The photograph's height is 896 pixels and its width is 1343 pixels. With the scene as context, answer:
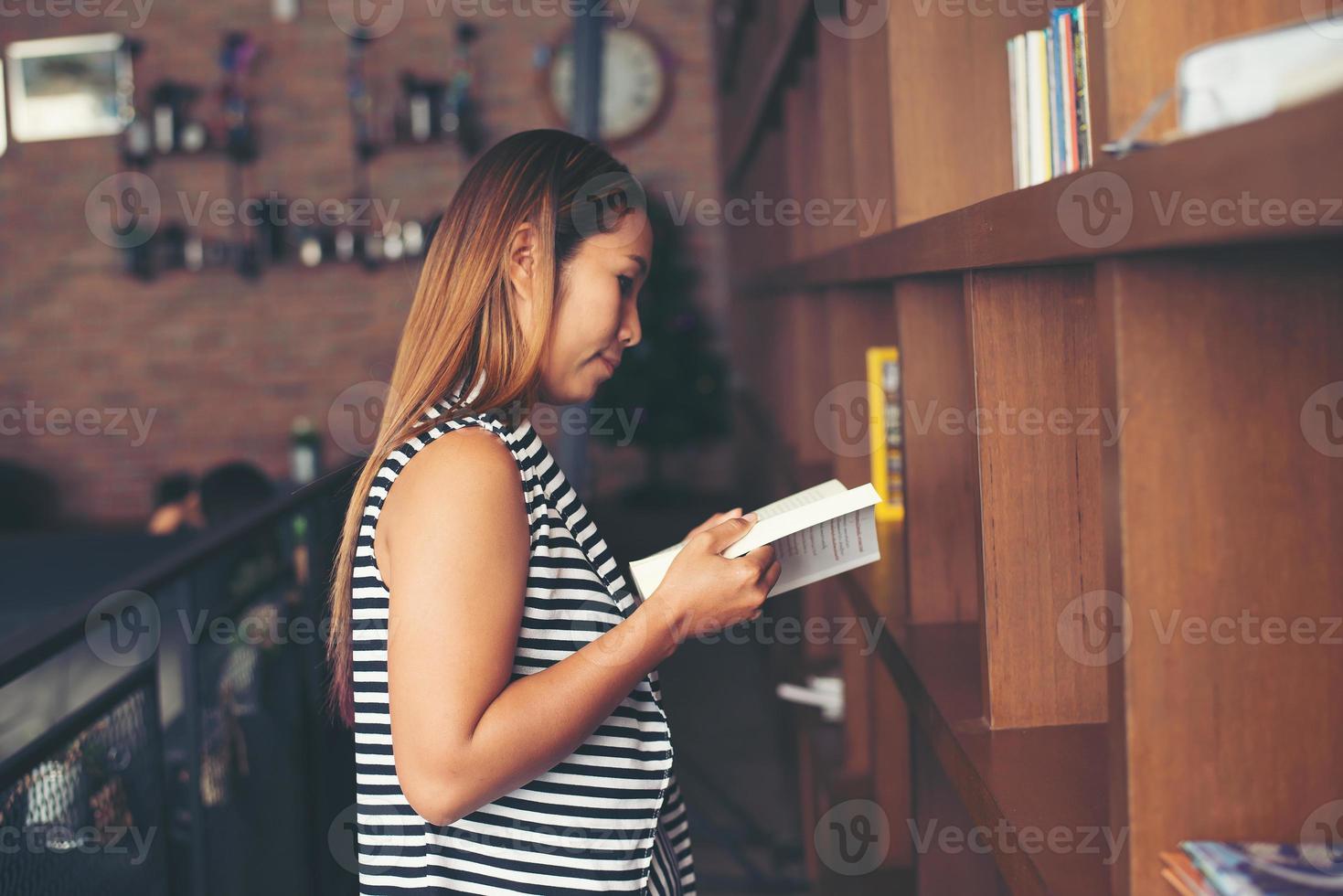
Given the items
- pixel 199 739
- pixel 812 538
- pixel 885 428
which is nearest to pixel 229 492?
pixel 199 739

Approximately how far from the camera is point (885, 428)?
1863 mm

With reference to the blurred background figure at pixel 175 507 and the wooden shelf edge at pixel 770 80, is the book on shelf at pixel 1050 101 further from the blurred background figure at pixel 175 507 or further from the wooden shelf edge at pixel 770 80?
the blurred background figure at pixel 175 507

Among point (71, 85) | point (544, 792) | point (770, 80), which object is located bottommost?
point (544, 792)

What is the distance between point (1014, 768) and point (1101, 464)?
0.82ft

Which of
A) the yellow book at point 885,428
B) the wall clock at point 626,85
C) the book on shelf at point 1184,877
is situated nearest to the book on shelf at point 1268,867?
the book on shelf at point 1184,877

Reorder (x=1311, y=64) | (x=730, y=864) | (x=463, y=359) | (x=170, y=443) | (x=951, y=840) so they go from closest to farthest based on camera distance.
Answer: (x=1311, y=64)
(x=463, y=359)
(x=951, y=840)
(x=730, y=864)
(x=170, y=443)

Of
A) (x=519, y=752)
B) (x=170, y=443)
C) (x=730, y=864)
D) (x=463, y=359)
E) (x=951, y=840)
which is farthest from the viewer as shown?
(x=170, y=443)

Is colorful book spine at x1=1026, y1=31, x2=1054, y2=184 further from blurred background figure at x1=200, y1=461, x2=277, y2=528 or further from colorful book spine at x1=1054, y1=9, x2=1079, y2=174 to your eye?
blurred background figure at x1=200, y1=461, x2=277, y2=528

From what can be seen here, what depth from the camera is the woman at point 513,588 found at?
892 millimetres

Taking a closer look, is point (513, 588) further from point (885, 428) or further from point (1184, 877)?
point (885, 428)

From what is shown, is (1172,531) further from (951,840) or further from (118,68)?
(118,68)

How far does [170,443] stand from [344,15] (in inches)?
96.8

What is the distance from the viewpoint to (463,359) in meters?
1.04

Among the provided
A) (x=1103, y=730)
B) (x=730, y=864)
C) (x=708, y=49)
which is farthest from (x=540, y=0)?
(x=1103, y=730)
